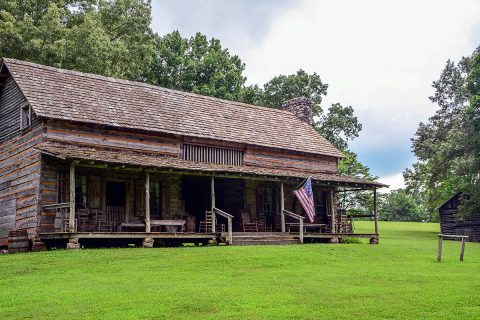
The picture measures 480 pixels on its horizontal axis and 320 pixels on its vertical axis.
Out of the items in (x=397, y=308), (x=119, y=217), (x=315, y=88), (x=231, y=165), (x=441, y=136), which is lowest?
(x=397, y=308)

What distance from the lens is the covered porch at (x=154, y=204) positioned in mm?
21844

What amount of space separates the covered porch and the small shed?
15598 mm

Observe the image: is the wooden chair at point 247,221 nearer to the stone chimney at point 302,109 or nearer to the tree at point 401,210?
the stone chimney at point 302,109

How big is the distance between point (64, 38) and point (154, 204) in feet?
54.6

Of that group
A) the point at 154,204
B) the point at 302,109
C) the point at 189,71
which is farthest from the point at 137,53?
the point at 154,204

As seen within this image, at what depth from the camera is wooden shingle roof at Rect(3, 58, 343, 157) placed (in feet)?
79.9

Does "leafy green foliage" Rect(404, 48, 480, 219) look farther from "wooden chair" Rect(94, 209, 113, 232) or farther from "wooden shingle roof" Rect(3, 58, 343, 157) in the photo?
"wooden chair" Rect(94, 209, 113, 232)

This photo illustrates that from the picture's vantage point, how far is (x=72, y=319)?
955cm

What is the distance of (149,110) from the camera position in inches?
1085

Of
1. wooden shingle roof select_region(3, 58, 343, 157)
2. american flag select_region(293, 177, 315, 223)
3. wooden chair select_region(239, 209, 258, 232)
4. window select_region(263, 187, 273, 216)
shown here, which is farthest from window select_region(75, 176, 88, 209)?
window select_region(263, 187, 273, 216)

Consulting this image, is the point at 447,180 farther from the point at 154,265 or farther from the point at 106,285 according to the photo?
Answer: the point at 106,285

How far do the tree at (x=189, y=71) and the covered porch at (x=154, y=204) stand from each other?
1945 centimetres

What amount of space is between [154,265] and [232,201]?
12.9 meters

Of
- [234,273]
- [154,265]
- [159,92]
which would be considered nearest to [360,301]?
[234,273]
